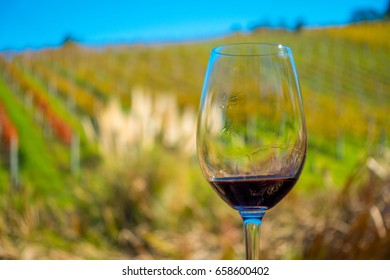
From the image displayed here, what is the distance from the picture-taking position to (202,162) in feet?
1.83

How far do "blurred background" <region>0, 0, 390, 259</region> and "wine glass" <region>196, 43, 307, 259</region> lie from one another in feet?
2.01

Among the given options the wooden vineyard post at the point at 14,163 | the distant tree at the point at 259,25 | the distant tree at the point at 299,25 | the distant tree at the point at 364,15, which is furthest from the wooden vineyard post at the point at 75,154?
the distant tree at the point at 364,15

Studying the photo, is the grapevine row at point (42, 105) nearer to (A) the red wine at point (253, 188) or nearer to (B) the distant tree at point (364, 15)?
(B) the distant tree at point (364, 15)

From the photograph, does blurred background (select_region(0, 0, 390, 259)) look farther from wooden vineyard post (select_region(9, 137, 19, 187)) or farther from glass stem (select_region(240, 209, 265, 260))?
glass stem (select_region(240, 209, 265, 260))

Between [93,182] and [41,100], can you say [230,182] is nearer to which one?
[93,182]

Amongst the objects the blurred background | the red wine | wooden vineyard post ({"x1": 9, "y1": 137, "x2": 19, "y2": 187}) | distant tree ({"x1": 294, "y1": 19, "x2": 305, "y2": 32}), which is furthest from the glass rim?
distant tree ({"x1": 294, "y1": 19, "x2": 305, "y2": 32})

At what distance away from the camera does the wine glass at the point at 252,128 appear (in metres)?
0.54

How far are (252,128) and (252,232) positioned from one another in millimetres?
101

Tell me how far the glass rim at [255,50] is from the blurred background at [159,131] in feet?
2.02

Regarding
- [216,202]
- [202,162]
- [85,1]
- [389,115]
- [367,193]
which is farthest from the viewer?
[389,115]

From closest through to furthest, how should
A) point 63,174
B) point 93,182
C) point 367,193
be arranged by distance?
point 367,193 → point 93,182 → point 63,174
